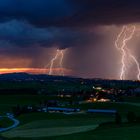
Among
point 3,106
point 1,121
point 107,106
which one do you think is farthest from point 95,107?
point 1,121

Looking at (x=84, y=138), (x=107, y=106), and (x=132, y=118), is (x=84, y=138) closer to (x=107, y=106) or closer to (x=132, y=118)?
(x=132, y=118)

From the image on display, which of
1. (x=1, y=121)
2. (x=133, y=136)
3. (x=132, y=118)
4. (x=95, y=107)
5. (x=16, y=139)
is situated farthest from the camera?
(x=95, y=107)

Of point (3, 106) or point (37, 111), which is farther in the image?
point (3, 106)

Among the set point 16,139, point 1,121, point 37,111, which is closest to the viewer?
point 16,139

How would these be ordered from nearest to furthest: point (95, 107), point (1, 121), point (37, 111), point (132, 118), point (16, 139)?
point (16, 139), point (132, 118), point (1, 121), point (37, 111), point (95, 107)

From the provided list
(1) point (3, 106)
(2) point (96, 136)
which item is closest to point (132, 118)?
(2) point (96, 136)

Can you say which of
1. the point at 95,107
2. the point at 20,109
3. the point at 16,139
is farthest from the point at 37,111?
the point at 16,139

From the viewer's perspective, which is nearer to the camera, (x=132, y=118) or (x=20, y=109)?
(x=132, y=118)

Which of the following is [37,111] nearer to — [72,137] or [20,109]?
[20,109]

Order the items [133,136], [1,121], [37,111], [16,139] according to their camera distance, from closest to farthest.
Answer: [133,136]
[16,139]
[1,121]
[37,111]
